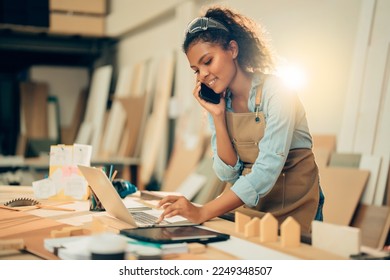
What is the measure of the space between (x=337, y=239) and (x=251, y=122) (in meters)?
0.76

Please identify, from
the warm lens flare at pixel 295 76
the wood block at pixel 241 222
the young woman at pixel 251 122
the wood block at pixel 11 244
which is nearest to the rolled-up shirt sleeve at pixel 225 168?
the young woman at pixel 251 122

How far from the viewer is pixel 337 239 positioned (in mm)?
1297

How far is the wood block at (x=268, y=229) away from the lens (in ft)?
4.65

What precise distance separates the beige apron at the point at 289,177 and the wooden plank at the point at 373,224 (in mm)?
1113

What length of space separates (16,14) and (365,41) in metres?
4.38

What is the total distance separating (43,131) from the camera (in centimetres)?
710

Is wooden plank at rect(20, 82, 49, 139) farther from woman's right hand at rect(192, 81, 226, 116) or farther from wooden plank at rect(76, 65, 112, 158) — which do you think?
woman's right hand at rect(192, 81, 226, 116)

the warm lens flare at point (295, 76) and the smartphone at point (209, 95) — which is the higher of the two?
the warm lens flare at point (295, 76)

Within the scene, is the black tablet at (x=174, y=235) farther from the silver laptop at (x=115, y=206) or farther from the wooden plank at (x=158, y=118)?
the wooden plank at (x=158, y=118)

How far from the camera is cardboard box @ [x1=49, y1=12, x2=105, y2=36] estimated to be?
6.49 m

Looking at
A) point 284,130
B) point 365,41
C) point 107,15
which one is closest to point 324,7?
point 365,41

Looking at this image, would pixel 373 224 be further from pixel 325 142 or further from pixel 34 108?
pixel 34 108

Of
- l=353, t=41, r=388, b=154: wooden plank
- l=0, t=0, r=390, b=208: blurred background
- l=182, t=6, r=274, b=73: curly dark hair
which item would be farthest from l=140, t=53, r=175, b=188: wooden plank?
l=182, t=6, r=274, b=73: curly dark hair
